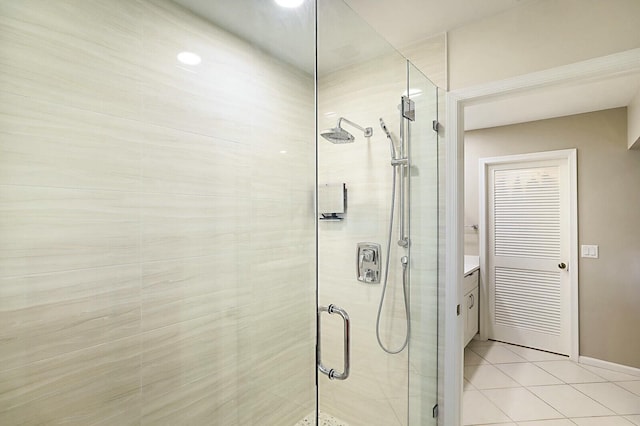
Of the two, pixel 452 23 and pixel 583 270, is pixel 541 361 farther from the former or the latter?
pixel 452 23

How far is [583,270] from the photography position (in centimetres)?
328

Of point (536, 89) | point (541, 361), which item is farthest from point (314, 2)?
point (541, 361)

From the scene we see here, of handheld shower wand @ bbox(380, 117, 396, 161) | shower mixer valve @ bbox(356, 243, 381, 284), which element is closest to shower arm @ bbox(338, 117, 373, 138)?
handheld shower wand @ bbox(380, 117, 396, 161)

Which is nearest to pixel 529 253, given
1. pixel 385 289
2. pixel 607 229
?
pixel 607 229

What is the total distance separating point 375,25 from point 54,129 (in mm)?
1655

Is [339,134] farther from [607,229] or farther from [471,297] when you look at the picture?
[607,229]

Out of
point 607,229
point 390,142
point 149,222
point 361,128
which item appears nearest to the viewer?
point 149,222

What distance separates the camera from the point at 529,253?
370 centimetres

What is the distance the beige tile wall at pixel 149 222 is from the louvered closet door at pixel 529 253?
338cm

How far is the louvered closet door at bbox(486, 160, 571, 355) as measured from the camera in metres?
3.49

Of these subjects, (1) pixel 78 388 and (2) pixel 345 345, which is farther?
(2) pixel 345 345

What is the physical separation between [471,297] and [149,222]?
360 cm

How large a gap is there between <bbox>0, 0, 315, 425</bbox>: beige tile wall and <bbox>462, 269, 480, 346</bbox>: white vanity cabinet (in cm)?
265

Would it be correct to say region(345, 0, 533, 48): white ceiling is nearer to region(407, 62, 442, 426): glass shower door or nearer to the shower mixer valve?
region(407, 62, 442, 426): glass shower door
